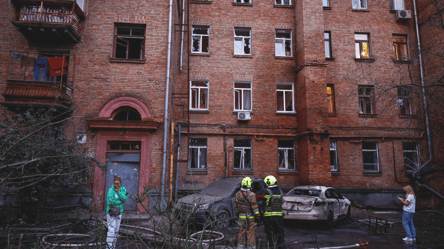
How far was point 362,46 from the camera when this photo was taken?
54.0ft

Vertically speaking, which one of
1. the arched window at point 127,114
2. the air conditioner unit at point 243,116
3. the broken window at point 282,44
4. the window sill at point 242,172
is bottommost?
the window sill at point 242,172

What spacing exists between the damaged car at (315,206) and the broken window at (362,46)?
9955 millimetres

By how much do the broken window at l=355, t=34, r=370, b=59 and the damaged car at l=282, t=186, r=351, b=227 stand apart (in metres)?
9.95

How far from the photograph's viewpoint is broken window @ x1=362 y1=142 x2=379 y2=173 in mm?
15422

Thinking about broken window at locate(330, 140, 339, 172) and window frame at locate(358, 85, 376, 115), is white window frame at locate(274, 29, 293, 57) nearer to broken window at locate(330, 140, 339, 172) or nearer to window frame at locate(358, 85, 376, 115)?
window frame at locate(358, 85, 376, 115)

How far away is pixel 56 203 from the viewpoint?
34.5 feet

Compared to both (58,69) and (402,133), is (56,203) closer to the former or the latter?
(58,69)

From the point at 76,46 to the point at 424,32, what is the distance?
20066mm

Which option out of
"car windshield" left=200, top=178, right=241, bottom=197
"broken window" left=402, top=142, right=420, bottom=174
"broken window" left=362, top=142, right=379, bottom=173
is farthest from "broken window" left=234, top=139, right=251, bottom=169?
"broken window" left=402, top=142, right=420, bottom=174

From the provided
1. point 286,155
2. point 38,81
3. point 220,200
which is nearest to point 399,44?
point 286,155

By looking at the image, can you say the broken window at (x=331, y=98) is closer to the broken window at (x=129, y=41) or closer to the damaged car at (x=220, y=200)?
the damaged car at (x=220, y=200)

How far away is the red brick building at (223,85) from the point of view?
11.8 meters

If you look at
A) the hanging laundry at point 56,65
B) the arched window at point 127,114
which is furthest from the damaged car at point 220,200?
the hanging laundry at point 56,65

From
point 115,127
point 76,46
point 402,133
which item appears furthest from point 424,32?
point 76,46
